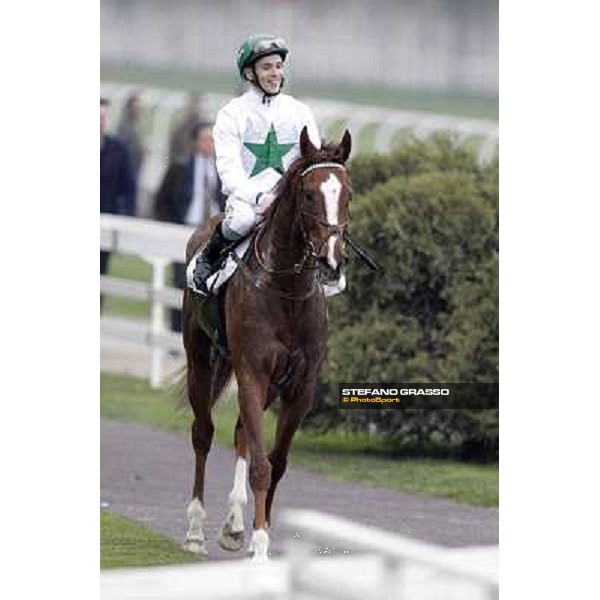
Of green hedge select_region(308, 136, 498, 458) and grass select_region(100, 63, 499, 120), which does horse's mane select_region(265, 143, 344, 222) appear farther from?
green hedge select_region(308, 136, 498, 458)

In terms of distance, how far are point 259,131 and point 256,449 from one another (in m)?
1.20

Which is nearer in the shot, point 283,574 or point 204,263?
point 283,574

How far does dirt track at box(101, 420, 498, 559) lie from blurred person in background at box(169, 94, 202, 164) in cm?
133

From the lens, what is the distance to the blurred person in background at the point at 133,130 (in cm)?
1094

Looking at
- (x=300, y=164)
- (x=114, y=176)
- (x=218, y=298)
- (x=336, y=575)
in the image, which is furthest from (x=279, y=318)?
(x=336, y=575)

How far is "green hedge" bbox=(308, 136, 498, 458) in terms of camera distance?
36.3 ft

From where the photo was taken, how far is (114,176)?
11.0 m

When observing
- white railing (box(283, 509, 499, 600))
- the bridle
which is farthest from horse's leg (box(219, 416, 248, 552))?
white railing (box(283, 509, 499, 600))

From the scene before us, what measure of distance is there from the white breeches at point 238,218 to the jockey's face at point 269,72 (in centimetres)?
44

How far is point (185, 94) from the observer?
10984mm

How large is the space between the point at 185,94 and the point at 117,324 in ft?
5.57
